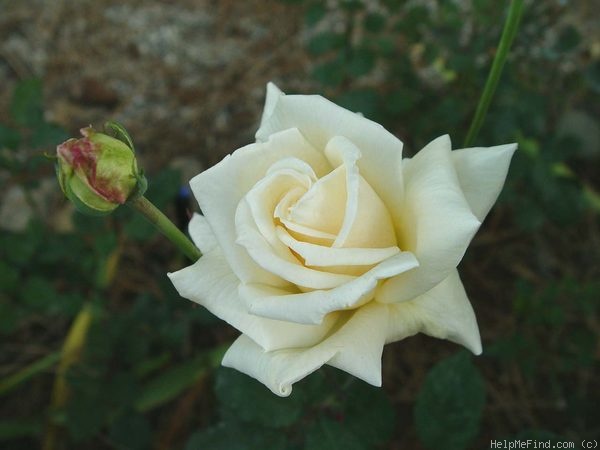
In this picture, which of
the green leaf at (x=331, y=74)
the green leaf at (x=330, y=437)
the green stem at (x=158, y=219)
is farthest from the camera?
the green leaf at (x=331, y=74)

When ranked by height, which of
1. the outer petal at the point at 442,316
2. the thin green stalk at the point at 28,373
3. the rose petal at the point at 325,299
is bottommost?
the thin green stalk at the point at 28,373

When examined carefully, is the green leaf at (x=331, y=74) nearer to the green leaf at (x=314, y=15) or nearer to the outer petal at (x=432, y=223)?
the green leaf at (x=314, y=15)

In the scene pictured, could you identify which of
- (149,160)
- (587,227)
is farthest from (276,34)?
(587,227)

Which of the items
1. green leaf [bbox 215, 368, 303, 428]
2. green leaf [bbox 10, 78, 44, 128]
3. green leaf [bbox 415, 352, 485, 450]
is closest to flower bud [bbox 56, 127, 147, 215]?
green leaf [bbox 215, 368, 303, 428]

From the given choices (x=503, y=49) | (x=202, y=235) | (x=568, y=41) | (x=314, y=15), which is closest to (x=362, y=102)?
(x=314, y=15)

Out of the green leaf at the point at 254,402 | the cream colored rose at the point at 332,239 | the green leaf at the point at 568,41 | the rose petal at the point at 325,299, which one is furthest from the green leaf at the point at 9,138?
the green leaf at the point at 568,41

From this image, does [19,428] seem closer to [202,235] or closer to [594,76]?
[202,235]
